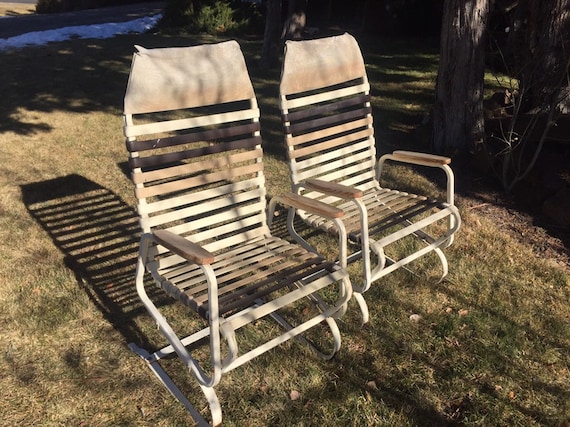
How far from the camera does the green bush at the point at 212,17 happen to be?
14.6 meters

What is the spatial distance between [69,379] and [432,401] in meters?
1.96

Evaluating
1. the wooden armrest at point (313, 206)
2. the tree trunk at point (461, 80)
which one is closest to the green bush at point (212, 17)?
the tree trunk at point (461, 80)

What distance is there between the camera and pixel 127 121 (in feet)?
8.54

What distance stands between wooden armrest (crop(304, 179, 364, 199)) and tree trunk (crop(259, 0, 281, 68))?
710 centimetres

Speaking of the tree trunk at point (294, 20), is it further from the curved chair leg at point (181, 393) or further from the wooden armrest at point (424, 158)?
the curved chair leg at point (181, 393)

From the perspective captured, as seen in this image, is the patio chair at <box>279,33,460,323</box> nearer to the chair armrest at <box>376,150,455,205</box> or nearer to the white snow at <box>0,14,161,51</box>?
the chair armrest at <box>376,150,455,205</box>

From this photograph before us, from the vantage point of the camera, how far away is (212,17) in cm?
1469

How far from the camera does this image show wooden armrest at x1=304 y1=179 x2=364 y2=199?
2764 mm

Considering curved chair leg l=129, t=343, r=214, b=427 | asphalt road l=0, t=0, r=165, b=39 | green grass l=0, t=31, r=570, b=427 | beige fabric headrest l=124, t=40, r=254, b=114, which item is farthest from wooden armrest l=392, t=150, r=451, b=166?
asphalt road l=0, t=0, r=165, b=39

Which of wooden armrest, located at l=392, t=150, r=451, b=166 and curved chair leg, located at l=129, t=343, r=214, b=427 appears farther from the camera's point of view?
wooden armrest, located at l=392, t=150, r=451, b=166

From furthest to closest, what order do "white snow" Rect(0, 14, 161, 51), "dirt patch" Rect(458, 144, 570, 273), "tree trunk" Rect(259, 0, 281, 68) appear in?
"white snow" Rect(0, 14, 161, 51) → "tree trunk" Rect(259, 0, 281, 68) → "dirt patch" Rect(458, 144, 570, 273)

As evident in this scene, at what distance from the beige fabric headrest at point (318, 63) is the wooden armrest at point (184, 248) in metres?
1.34

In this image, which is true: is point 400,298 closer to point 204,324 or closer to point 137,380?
point 204,324

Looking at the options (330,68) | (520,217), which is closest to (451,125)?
(520,217)
